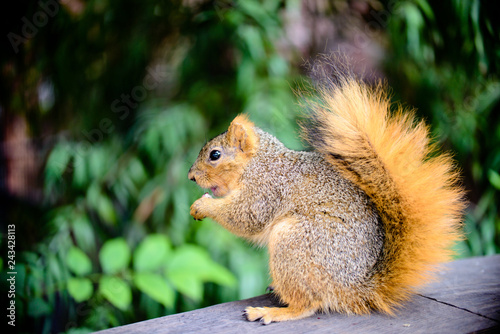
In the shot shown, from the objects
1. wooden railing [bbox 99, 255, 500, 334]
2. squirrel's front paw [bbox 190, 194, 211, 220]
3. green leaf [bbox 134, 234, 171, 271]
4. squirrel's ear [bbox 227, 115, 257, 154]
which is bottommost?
wooden railing [bbox 99, 255, 500, 334]

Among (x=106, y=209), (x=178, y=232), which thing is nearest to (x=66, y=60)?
(x=106, y=209)

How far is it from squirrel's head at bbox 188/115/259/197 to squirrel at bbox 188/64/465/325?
0.13m

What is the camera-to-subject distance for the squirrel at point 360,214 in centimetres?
70

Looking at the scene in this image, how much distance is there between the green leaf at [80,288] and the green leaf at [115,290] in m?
0.04

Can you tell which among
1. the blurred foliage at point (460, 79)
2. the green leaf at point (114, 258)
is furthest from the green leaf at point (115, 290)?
the blurred foliage at point (460, 79)

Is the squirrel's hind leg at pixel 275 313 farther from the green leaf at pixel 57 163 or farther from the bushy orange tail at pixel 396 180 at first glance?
the green leaf at pixel 57 163

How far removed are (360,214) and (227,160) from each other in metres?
0.31

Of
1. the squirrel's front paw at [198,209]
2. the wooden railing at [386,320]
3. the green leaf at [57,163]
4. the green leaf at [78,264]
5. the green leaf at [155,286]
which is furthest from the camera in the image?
the green leaf at [57,163]

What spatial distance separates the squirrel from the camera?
0.70 metres

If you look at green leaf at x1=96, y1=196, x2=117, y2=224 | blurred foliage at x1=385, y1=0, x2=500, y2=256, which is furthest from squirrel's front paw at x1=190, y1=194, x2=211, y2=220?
blurred foliage at x1=385, y1=0, x2=500, y2=256

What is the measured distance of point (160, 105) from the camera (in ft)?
5.10

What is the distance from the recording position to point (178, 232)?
1.40 metres

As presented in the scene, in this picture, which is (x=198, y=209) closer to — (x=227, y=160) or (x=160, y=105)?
(x=227, y=160)

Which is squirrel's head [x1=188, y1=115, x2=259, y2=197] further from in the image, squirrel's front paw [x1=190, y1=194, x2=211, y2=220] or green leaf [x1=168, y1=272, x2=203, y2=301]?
green leaf [x1=168, y1=272, x2=203, y2=301]
